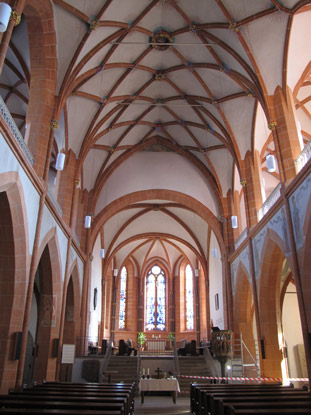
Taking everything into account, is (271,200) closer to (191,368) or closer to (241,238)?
(241,238)

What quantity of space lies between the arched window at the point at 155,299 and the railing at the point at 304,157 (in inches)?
876

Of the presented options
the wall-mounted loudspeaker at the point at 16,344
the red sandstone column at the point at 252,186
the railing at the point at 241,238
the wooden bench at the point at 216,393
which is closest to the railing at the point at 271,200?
the red sandstone column at the point at 252,186

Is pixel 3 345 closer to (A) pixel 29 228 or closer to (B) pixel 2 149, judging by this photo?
(A) pixel 29 228

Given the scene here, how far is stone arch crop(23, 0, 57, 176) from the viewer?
1102cm

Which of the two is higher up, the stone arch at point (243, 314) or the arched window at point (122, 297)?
the arched window at point (122, 297)

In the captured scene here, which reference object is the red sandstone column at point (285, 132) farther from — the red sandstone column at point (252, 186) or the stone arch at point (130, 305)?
the stone arch at point (130, 305)

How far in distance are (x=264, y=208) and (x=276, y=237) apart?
7.11ft

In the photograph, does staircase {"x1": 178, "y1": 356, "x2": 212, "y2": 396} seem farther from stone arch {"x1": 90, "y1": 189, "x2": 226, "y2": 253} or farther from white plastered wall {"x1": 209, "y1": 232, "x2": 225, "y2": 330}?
stone arch {"x1": 90, "y1": 189, "x2": 226, "y2": 253}

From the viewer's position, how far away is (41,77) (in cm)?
1186

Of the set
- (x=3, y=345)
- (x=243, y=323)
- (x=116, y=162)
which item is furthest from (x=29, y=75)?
(x=243, y=323)

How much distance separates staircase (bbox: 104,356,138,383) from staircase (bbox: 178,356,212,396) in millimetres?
2061

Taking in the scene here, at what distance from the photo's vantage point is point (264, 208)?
14.2 m

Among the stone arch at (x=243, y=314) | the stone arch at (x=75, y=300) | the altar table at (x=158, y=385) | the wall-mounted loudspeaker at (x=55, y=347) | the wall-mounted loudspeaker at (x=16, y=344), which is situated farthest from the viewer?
the stone arch at (x=243, y=314)

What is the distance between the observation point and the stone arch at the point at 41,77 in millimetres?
11023
